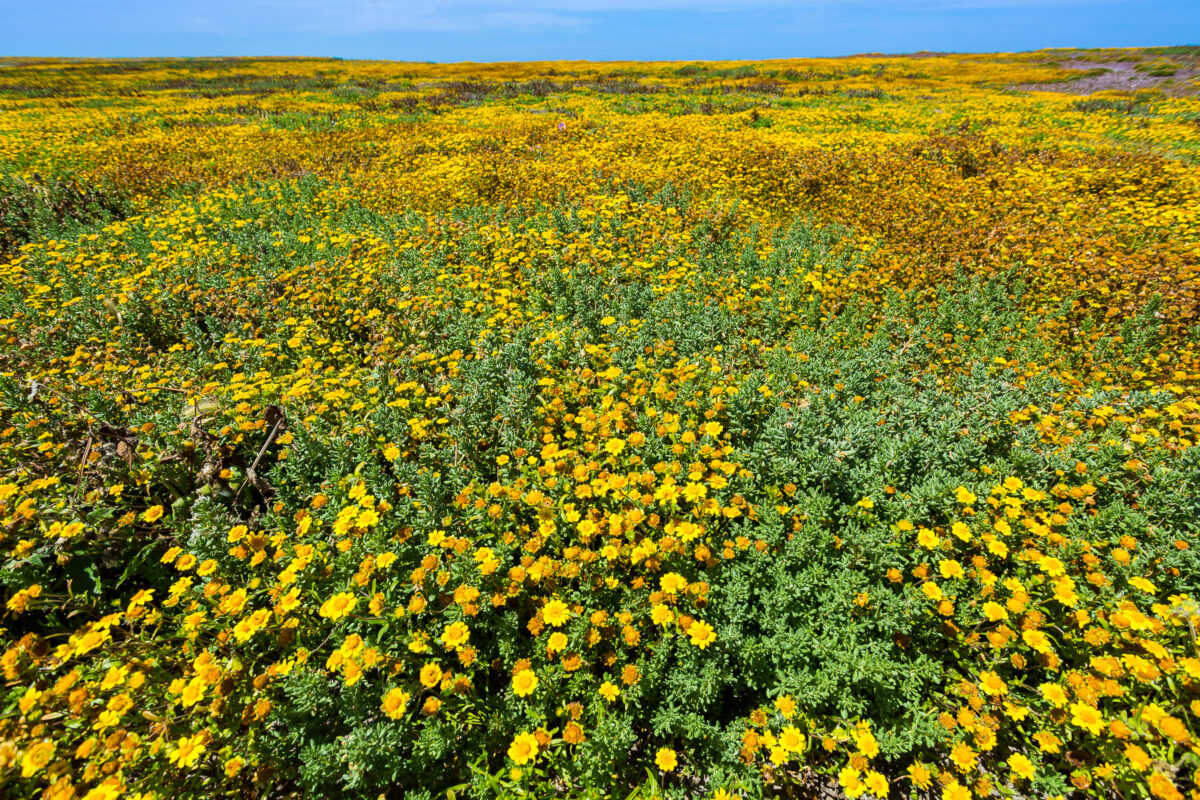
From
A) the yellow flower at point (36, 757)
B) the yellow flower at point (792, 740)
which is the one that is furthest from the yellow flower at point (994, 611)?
the yellow flower at point (36, 757)

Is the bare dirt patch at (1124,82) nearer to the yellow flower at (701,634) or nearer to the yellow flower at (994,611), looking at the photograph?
the yellow flower at (994,611)

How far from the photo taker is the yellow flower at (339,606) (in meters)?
2.72

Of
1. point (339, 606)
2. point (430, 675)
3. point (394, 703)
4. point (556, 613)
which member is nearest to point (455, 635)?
point (430, 675)

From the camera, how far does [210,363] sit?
5465 mm

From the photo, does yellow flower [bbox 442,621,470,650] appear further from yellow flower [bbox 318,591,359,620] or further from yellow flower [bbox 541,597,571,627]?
yellow flower [bbox 318,591,359,620]

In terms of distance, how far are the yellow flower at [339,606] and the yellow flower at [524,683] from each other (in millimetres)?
1022

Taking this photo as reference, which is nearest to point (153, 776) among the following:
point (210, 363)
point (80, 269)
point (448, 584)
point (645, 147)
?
point (448, 584)

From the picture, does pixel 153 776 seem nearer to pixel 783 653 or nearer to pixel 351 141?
pixel 783 653

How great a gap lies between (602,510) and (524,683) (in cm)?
131

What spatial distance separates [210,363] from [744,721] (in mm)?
6369

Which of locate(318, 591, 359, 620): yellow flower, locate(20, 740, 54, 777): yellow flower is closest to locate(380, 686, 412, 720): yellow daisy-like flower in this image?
locate(318, 591, 359, 620): yellow flower

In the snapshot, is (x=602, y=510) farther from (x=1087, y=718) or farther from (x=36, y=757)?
(x=36, y=757)

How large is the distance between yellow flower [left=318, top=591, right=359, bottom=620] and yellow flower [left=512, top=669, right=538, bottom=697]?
1022mm

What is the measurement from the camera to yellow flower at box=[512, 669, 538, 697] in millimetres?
2551
